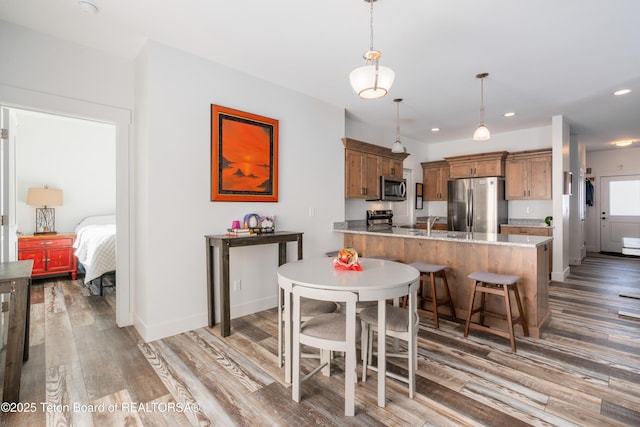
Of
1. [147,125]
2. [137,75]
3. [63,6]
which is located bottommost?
[147,125]

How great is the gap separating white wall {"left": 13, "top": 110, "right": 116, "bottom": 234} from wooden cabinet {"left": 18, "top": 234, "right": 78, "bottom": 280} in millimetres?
666

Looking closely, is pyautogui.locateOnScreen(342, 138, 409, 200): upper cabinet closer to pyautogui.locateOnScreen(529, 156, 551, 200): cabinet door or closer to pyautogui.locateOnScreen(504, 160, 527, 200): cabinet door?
pyautogui.locateOnScreen(504, 160, 527, 200): cabinet door

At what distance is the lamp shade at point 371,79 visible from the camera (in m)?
2.01

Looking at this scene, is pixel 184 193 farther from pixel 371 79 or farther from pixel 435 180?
pixel 435 180

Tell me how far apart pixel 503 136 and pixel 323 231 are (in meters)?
4.43

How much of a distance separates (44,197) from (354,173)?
503 cm

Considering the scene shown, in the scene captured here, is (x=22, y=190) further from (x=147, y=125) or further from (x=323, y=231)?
(x=323, y=231)

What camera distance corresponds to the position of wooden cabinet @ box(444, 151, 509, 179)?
19.0 feet

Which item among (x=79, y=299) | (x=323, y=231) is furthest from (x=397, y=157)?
(x=79, y=299)

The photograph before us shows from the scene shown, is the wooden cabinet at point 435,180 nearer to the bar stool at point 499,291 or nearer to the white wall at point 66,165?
the bar stool at point 499,291

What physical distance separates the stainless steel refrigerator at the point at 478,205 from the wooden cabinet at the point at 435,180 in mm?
493

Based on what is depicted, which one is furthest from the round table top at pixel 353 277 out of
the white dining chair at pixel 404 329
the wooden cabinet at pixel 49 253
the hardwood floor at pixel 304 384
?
the wooden cabinet at pixel 49 253

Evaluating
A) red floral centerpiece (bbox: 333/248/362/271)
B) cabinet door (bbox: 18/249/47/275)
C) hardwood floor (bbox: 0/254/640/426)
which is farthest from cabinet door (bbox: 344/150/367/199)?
cabinet door (bbox: 18/249/47/275)

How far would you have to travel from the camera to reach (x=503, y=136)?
6.16 metres
